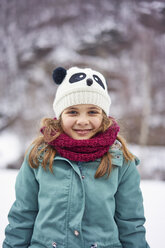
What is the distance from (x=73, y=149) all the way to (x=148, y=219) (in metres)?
0.95

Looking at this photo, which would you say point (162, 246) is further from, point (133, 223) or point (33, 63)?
point (33, 63)

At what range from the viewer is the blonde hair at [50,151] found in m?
0.93

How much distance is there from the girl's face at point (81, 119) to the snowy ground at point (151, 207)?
0.83 metres

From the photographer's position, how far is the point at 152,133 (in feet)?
8.78

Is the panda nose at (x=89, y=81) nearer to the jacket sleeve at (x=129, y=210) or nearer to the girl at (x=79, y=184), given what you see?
the girl at (x=79, y=184)

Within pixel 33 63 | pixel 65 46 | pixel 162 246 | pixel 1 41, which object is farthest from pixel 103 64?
pixel 162 246

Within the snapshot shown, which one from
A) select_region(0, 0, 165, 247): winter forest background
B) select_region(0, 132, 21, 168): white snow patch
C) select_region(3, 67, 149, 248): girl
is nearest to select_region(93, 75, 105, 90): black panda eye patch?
select_region(3, 67, 149, 248): girl

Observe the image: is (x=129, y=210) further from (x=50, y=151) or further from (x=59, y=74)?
(x=59, y=74)

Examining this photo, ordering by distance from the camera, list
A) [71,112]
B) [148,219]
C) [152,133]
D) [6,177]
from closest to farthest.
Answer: [71,112]
[148,219]
[6,177]
[152,133]

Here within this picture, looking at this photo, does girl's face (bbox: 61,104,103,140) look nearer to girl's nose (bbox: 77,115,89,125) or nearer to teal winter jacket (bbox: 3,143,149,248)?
girl's nose (bbox: 77,115,89,125)

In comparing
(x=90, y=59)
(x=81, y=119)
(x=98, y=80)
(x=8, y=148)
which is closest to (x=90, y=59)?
(x=90, y=59)

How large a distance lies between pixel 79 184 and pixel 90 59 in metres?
2.10

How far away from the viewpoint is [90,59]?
8.93 feet

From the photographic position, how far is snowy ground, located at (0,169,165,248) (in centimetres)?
138
